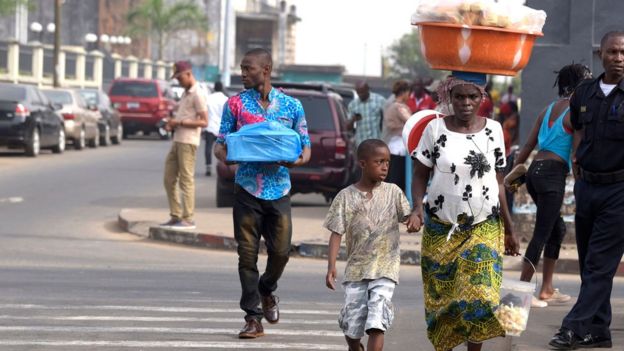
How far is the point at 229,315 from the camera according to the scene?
10.5 m

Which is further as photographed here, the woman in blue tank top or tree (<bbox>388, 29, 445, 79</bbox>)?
tree (<bbox>388, 29, 445, 79</bbox>)

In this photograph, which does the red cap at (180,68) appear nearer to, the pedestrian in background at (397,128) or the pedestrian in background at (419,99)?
the pedestrian in background at (397,128)

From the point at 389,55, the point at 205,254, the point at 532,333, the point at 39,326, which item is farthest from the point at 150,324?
the point at 389,55

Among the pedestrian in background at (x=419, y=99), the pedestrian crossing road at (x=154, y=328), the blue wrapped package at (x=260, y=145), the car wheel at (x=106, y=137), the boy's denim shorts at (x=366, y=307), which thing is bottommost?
the car wheel at (x=106, y=137)

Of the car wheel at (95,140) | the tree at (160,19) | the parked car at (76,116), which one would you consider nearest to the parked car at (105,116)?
the car wheel at (95,140)

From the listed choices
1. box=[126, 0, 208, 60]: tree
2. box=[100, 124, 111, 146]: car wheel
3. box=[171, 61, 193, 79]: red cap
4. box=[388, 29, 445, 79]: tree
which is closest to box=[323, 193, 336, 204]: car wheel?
box=[171, 61, 193, 79]: red cap

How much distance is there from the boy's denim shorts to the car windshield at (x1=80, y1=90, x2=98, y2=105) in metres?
34.9

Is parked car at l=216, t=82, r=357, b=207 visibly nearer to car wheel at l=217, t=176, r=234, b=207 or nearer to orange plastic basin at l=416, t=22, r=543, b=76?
car wheel at l=217, t=176, r=234, b=207

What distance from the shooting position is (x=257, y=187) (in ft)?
30.9

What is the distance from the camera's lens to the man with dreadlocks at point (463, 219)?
7539 mm

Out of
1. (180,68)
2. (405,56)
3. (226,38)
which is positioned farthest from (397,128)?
(405,56)

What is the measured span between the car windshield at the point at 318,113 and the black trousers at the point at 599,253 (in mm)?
11841

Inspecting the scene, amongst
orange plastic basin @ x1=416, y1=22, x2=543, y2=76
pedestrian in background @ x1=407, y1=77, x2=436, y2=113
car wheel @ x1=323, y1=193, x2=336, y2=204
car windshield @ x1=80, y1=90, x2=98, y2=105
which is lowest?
car wheel @ x1=323, y1=193, x2=336, y2=204

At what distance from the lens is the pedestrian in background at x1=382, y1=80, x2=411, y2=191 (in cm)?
1931
